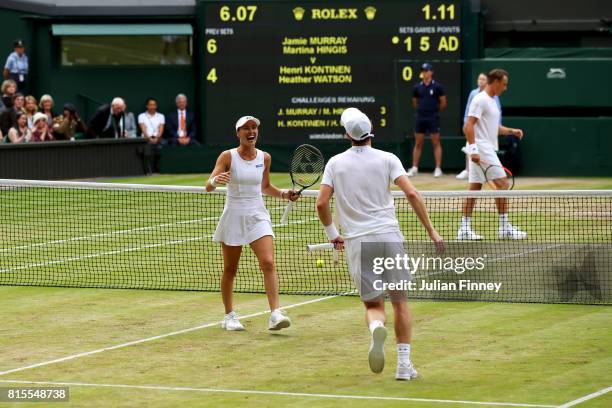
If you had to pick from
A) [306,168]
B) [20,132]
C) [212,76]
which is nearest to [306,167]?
[306,168]

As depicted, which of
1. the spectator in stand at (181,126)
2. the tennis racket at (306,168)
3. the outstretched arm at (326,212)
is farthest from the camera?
the spectator in stand at (181,126)

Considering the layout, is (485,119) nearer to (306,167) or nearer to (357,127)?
(306,167)

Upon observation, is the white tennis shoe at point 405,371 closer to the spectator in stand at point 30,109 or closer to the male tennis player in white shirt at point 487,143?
the male tennis player in white shirt at point 487,143

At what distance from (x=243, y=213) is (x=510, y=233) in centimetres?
625

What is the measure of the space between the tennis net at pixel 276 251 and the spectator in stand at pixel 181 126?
636 cm

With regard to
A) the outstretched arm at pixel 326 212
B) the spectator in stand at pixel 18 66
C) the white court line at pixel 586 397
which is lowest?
the white court line at pixel 586 397

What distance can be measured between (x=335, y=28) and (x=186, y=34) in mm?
3298

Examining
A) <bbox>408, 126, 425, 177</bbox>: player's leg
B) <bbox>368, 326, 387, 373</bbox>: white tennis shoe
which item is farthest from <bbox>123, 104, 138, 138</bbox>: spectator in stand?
<bbox>368, 326, 387, 373</bbox>: white tennis shoe

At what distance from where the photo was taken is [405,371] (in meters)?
10.3

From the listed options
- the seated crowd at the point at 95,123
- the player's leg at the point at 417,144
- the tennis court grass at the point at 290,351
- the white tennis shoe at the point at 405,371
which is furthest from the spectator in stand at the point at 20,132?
the white tennis shoe at the point at 405,371

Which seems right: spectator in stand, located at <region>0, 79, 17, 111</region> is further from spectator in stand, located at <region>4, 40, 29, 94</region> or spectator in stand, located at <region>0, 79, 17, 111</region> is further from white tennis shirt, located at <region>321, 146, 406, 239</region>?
white tennis shirt, located at <region>321, 146, 406, 239</region>

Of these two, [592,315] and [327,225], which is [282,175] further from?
[327,225]

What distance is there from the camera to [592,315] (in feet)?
42.8

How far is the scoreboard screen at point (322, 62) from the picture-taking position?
28.2 meters
